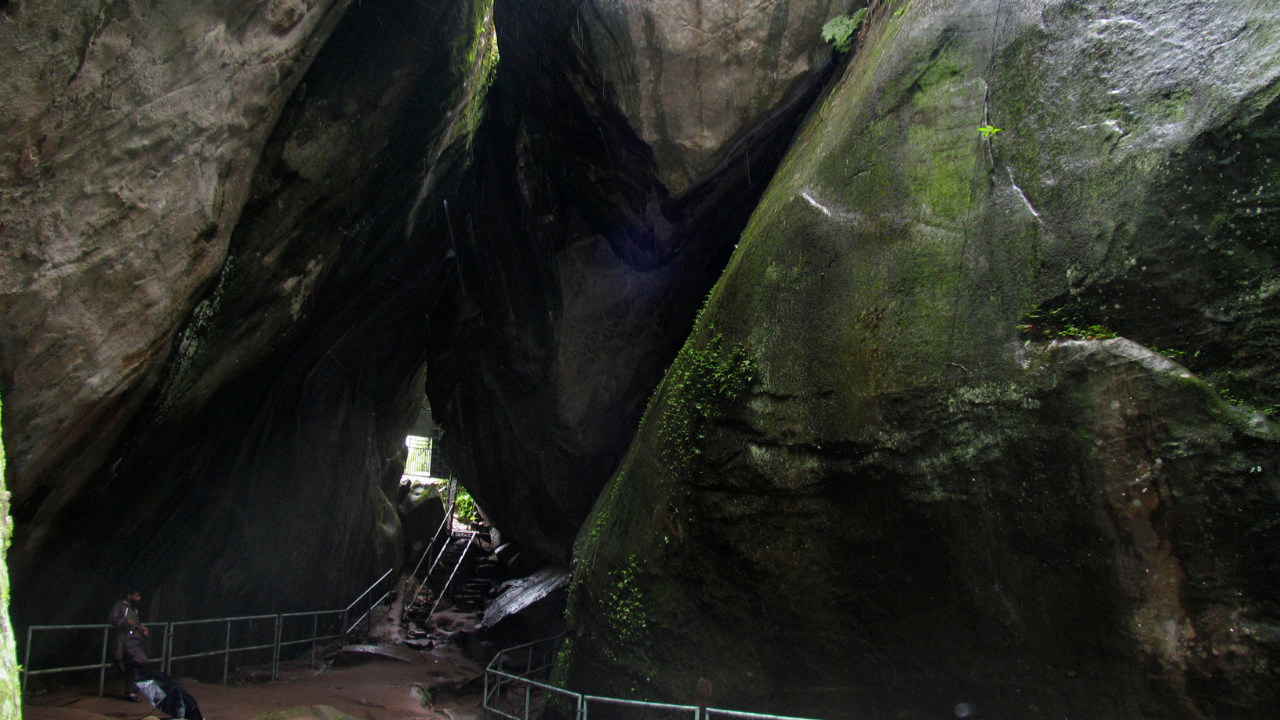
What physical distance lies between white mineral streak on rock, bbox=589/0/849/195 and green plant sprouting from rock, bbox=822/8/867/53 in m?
0.17

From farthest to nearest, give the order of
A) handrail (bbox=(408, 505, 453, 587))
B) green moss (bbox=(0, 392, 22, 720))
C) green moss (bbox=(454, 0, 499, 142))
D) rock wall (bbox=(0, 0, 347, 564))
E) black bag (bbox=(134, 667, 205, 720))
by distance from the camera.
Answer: handrail (bbox=(408, 505, 453, 587))
green moss (bbox=(454, 0, 499, 142))
black bag (bbox=(134, 667, 205, 720))
rock wall (bbox=(0, 0, 347, 564))
green moss (bbox=(0, 392, 22, 720))

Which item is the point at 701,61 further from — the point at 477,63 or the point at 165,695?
the point at 165,695

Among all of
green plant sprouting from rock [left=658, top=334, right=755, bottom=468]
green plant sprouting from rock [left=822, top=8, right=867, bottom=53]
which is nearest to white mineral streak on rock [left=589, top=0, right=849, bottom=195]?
green plant sprouting from rock [left=822, top=8, right=867, bottom=53]

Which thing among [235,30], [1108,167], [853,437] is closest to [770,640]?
[853,437]

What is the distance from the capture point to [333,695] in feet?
30.7

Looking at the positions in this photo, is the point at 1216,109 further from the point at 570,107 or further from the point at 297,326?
the point at 297,326

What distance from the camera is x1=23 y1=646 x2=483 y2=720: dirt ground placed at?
21.0 ft

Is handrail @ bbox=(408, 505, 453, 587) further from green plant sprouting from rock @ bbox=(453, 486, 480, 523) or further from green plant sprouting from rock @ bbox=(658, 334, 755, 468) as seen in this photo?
green plant sprouting from rock @ bbox=(658, 334, 755, 468)

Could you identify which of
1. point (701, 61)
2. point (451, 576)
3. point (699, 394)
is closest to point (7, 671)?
point (699, 394)

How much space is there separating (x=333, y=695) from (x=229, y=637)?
1.62 metres

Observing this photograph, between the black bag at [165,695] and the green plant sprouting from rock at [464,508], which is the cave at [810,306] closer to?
the black bag at [165,695]

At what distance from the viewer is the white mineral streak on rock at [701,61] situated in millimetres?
6902

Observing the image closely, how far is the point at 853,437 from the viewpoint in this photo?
4.89 meters

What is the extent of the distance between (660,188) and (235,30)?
14.4ft
